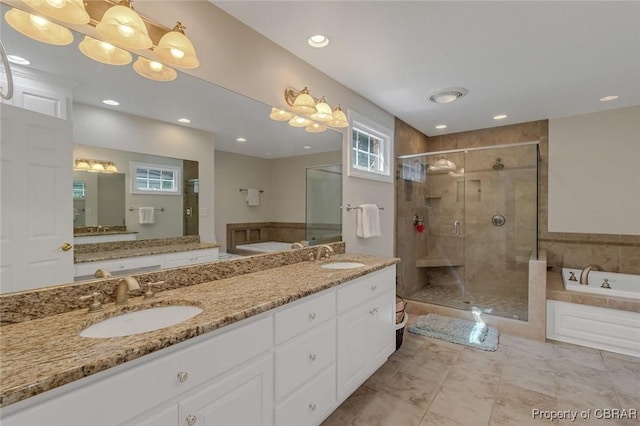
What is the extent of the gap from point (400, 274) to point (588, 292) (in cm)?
181

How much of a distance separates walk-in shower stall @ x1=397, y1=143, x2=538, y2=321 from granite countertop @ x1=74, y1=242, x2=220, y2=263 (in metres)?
2.67

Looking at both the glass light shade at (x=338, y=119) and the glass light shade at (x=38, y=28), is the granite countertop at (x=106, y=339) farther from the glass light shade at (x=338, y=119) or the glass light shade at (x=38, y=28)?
the glass light shade at (x=338, y=119)

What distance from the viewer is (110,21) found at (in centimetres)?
122

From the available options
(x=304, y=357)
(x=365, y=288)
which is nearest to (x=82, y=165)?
(x=304, y=357)

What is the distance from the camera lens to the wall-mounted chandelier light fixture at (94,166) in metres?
1.27

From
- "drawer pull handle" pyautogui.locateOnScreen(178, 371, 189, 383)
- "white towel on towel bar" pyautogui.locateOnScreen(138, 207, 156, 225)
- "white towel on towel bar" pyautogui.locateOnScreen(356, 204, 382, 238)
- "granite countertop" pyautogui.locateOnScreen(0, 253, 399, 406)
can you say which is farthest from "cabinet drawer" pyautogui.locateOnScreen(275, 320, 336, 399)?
"white towel on towel bar" pyautogui.locateOnScreen(356, 204, 382, 238)

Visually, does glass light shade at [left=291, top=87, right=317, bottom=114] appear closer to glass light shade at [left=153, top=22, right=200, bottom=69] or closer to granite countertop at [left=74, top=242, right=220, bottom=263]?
glass light shade at [left=153, top=22, right=200, bottom=69]

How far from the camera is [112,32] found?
1.26m

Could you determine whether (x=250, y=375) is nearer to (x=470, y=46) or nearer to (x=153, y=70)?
(x=153, y=70)

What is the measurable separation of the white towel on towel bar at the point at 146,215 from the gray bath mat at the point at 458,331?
2702 millimetres

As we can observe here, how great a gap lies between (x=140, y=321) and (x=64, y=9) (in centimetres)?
129

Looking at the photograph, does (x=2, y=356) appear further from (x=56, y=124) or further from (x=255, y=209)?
(x=255, y=209)

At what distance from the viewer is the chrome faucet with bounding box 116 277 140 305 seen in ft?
4.10

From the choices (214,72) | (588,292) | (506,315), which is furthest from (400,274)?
(214,72)
